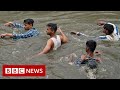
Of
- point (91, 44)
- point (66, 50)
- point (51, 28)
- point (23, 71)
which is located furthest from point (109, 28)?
point (23, 71)

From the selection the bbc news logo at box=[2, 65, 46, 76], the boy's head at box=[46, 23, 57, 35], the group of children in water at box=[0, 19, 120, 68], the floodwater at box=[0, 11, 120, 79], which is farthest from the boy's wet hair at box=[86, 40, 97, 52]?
the boy's head at box=[46, 23, 57, 35]

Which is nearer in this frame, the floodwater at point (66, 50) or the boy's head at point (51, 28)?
the floodwater at point (66, 50)

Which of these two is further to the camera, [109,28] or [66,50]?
[109,28]

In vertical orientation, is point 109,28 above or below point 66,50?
above

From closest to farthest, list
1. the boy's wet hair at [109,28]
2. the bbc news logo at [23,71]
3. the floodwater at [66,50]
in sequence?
the bbc news logo at [23,71] < the floodwater at [66,50] < the boy's wet hair at [109,28]

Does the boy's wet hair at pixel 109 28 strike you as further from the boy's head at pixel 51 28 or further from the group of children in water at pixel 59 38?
the boy's head at pixel 51 28

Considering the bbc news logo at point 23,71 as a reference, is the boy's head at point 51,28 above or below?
above

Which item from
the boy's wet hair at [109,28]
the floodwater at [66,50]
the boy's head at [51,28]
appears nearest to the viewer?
the floodwater at [66,50]

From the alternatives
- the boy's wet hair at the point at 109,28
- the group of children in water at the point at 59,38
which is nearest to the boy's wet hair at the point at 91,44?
the group of children in water at the point at 59,38

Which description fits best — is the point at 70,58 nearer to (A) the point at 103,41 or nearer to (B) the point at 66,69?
(B) the point at 66,69

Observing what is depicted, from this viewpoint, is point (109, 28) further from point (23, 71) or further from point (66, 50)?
point (23, 71)

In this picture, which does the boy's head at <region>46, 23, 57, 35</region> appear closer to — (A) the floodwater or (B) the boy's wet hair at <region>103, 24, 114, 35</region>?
(A) the floodwater

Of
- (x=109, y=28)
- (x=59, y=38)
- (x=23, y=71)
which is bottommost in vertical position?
(x=23, y=71)

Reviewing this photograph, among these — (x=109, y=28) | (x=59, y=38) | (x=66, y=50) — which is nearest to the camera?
(x=66, y=50)
